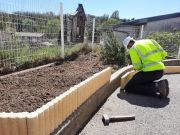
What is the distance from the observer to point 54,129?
2.95m

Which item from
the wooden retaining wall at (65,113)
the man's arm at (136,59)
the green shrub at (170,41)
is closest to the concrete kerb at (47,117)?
the wooden retaining wall at (65,113)

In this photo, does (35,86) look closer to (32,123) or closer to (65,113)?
(65,113)

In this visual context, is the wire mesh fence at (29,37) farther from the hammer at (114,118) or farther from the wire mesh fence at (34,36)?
the hammer at (114,118)

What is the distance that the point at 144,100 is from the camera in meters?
5.34

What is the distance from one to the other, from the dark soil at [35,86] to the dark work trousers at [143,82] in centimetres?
107

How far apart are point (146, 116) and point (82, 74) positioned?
1875mm

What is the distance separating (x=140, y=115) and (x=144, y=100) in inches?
38.5

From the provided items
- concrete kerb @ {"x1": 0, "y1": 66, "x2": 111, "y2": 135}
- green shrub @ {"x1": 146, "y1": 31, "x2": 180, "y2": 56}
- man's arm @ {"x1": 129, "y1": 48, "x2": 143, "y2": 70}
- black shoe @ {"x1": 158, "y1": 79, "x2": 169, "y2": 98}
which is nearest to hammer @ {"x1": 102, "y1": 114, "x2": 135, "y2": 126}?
concrete kerb @ {"x1": 0, "y1": 66, "x2": 111, "y2": 135}

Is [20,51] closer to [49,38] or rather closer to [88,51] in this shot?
[49,38]

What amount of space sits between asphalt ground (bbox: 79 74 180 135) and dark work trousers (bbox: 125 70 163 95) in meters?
0.14

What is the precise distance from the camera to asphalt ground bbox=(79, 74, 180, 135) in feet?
12.3

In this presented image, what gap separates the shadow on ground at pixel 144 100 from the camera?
16.6ft

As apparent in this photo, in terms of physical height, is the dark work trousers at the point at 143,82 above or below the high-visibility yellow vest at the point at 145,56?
below

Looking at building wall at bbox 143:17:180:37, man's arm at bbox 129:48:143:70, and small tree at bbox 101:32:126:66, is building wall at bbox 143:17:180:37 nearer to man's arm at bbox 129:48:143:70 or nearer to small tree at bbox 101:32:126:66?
small tree at bbox 101:32:126:66
